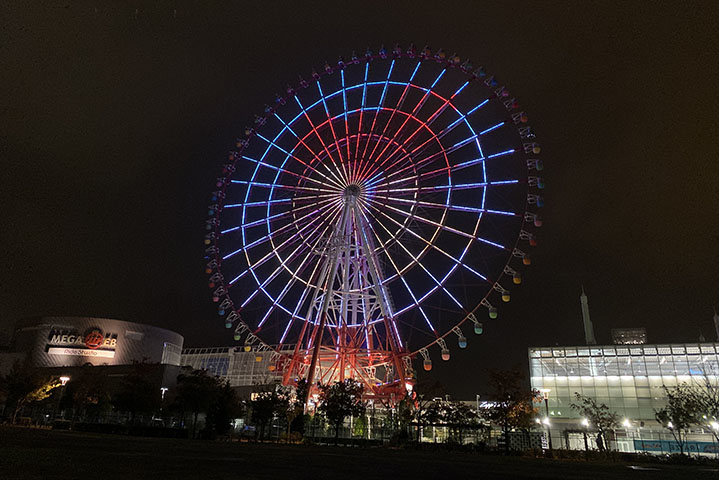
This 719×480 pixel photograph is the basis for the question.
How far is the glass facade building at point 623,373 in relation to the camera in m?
58.1

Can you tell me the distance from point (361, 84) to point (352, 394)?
2385 cm

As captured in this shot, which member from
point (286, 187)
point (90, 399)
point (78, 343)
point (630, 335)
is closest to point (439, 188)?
point (286, 187)

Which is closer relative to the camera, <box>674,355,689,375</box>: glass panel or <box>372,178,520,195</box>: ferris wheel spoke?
<box>372,178,520,195</box>: ferris wheel spoke

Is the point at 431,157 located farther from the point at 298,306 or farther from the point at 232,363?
the point at 232,363

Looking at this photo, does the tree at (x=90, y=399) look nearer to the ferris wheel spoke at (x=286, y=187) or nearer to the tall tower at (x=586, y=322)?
the ferris wheel spoke at (x=286, y=187)

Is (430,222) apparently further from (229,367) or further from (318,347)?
(229,367)

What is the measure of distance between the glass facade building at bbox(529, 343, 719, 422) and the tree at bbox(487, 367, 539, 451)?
98.5ft

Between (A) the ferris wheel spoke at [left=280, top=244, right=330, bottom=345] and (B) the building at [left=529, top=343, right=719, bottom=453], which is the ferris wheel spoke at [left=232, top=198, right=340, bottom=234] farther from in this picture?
(B) the building at [left=529, top=343, right=719, bottom=453]

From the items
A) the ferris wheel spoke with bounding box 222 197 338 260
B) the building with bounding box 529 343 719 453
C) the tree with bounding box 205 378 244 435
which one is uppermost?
the ferris wheel spoke with bounding box 222 197 338 260

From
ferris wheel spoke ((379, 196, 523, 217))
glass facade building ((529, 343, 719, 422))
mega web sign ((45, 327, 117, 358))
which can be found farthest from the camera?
mega web sign ((45, 327, 117, 358))

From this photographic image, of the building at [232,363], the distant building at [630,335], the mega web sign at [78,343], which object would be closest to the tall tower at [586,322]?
the distant building at [630,335]

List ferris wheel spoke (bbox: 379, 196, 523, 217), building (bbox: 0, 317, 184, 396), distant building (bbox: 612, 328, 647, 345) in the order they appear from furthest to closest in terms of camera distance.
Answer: building (bbox: 0, 317, 184, 396)
distant building (bbox: 612, 328, 647, 345)
ferris wheel spoke (bbox: 379, 196, 523, 217)

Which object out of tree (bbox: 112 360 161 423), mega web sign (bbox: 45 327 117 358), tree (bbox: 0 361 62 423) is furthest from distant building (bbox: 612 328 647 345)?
mega web sign (bbox: 45 327 117 358)

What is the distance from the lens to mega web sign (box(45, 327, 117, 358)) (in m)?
76.3
